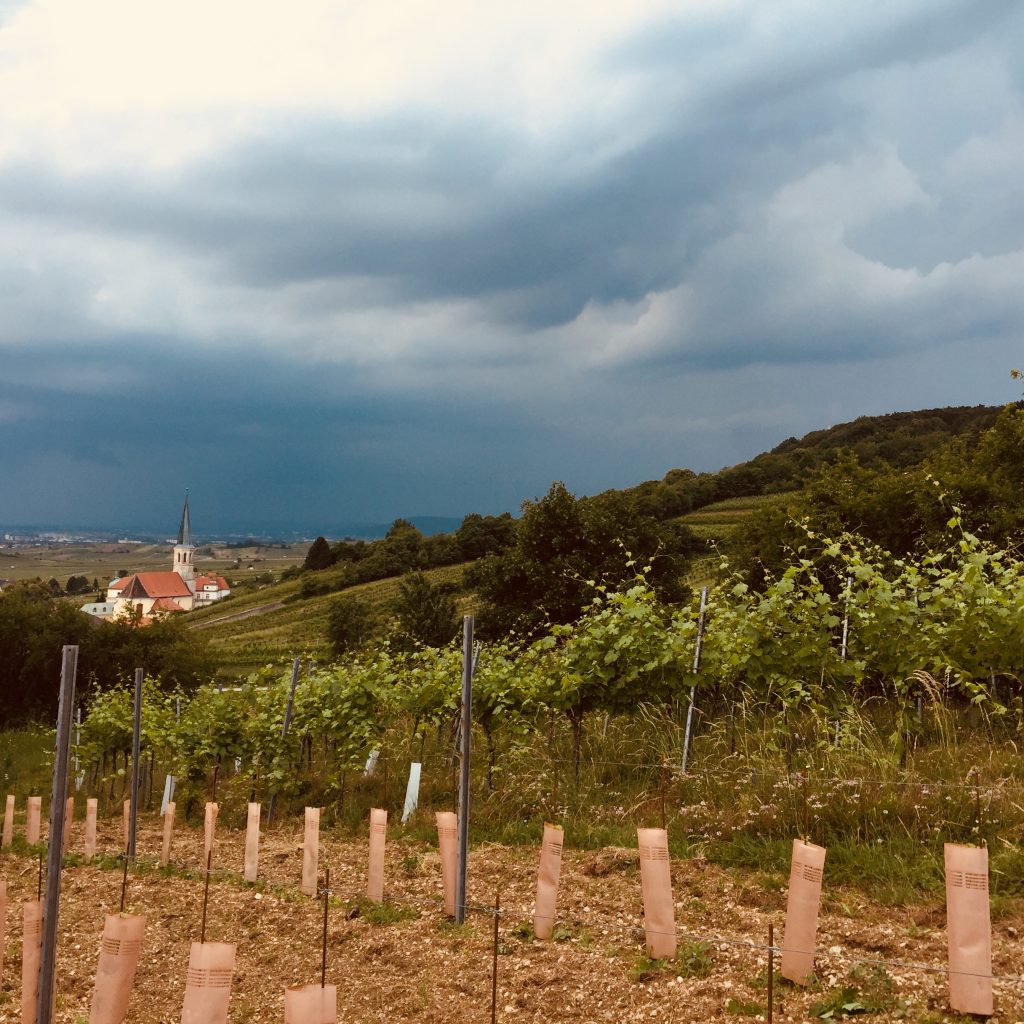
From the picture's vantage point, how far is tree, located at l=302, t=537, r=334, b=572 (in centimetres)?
10556

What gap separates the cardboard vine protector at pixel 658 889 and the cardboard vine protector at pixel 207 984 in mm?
2012

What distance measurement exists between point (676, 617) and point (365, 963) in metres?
5.02

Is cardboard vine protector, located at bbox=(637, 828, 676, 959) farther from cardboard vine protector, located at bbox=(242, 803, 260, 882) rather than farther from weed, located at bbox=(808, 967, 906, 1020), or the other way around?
cardboard vine protector, located at bbox=(242, 803, 260, 882)

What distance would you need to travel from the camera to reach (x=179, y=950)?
5.64 meters

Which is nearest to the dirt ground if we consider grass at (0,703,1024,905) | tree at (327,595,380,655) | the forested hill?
grass at (0,703,1024,905)

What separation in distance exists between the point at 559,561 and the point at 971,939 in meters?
31.7

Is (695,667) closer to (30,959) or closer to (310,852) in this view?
(310,852)

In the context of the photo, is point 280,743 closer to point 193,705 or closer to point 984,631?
point 193,705

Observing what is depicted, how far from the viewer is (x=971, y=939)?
365cm

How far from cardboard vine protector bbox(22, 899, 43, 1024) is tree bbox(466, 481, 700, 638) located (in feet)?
97.0

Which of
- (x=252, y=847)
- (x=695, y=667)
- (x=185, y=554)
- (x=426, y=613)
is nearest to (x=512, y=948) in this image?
(x=252, y=847)

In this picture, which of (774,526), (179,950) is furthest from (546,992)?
(774,526)

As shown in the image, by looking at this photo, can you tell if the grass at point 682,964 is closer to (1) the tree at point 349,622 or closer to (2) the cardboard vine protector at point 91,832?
(2) the cardboard vine protector at point 91,832

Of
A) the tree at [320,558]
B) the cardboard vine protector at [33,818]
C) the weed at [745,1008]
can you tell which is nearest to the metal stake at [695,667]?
the weed at [745,1008]
